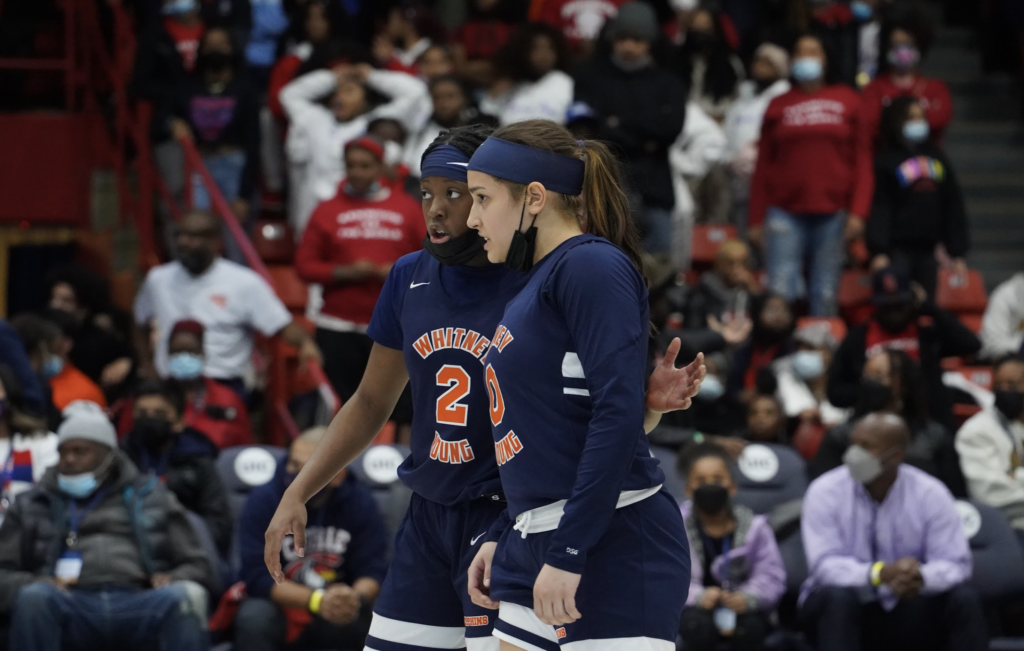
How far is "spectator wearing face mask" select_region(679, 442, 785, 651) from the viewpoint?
6.99 m

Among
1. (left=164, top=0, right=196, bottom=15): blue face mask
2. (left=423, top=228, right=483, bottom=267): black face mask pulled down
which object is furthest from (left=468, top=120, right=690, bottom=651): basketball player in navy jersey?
(left=164, top=0, right=196, bottom=15): blue face mask

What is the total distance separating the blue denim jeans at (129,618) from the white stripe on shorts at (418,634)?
3053 mm

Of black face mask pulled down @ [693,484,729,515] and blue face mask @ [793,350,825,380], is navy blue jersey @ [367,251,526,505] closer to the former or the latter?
black face mask pulled down @ [693,484,729,515]

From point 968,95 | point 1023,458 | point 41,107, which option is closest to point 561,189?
point 1023,458

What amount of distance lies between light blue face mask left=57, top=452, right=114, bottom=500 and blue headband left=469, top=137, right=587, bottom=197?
4024 millimetres

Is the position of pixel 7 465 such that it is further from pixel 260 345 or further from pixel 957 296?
pixel 957 296

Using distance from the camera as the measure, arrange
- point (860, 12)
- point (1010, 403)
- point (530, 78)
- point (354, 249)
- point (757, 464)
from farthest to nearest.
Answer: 1. point (860, 12)
2. point (530, 78)
3. point (354, 249)
4. point (1010, 403)
5. point (757, 464)

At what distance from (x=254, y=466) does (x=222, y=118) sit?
3557mm

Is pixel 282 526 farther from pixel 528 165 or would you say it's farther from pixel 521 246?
pixel 528 165

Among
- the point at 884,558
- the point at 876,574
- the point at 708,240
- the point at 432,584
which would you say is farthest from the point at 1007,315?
the point at 432,584

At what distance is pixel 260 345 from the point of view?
934cm

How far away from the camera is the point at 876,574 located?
7055 millimetres

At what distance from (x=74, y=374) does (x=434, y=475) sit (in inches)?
223

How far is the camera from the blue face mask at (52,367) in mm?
8812
